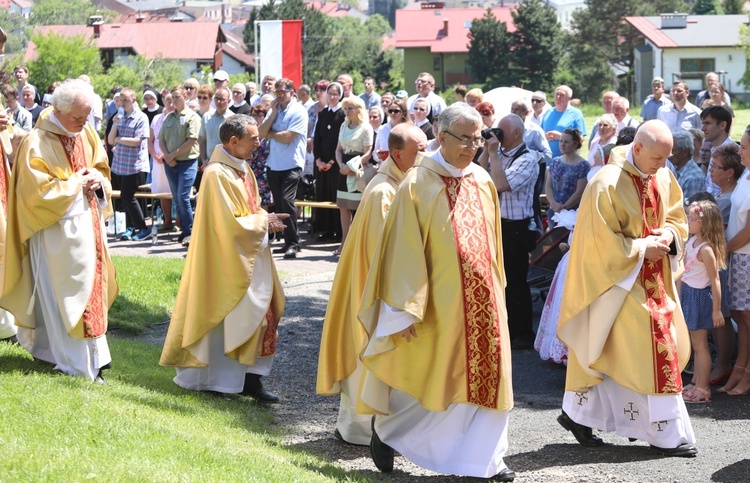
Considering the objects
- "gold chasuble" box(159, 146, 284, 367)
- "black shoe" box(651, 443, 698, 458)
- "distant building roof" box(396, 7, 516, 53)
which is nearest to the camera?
"black shoe" box(651, 443, 698, 458)

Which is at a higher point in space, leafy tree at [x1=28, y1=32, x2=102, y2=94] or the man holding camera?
leafy tree at [x1=28, y1=32, x2=102, y2=94]

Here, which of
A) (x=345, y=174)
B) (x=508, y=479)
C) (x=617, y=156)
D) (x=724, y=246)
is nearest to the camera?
(x=508, y=479)

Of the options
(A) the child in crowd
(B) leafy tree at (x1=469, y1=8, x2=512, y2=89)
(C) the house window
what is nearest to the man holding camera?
(A) the child in crowd

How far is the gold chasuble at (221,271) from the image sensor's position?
7922 millimetres

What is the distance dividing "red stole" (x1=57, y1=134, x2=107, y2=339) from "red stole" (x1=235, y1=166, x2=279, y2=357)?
1.09 m

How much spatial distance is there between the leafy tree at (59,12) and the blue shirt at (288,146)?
287ft

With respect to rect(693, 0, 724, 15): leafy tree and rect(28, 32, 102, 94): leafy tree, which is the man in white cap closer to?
rect(28, 32, 102, 94): leafy tree

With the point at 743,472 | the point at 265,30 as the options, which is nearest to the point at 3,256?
the point at 743,472

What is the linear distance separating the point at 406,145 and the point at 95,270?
255 centimetres

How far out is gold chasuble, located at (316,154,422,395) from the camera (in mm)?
6855

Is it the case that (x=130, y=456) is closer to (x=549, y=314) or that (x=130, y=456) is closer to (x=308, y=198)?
(x=549, y=314)

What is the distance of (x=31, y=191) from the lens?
761 cm

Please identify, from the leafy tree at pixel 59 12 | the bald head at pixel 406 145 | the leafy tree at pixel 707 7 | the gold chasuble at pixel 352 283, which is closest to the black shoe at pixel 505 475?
the gold chasuble at pixel 352 283

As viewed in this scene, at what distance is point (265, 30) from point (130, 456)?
2673 centimetres
